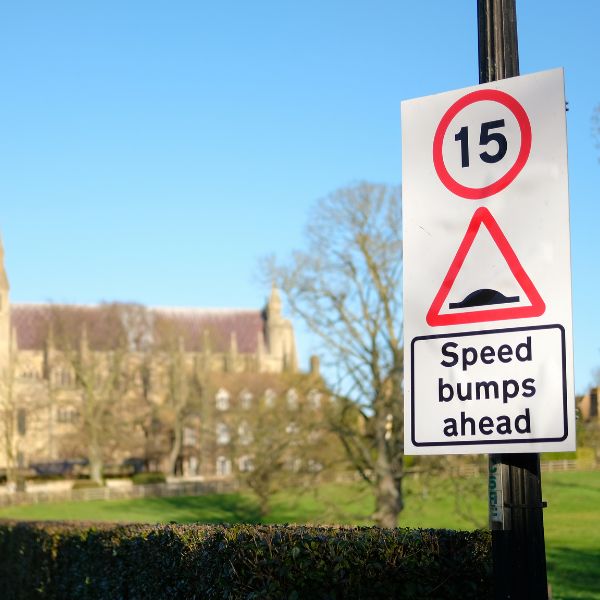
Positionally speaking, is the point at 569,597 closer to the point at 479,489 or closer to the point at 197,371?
the point at 479,489

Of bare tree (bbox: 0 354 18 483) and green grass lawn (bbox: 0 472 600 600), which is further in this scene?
bare tree (bbox: 0 354 18 483)

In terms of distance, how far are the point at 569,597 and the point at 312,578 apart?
19.3 metres

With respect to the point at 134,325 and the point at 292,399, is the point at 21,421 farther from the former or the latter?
the point at 292,399

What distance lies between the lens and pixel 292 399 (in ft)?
123

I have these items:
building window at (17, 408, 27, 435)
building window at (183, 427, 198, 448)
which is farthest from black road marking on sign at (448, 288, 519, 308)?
building window at (183, 427, 198, 448)

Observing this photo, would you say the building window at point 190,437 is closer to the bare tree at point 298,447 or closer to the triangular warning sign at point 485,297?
the bare tree at point 298,447

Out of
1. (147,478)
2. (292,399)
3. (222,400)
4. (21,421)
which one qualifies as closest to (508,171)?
(292,399)

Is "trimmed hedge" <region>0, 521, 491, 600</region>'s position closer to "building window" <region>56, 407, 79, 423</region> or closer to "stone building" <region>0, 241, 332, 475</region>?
"stone building" <region>0, 241, 332, 475</region>

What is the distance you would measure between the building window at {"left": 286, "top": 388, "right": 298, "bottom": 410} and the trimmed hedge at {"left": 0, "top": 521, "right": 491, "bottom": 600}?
24.1m

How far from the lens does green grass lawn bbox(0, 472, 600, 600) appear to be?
30.8 m

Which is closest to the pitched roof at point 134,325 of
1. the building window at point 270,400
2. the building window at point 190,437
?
the building window at point 190,437

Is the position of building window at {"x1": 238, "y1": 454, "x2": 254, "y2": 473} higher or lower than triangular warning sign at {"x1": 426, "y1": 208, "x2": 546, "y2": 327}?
lower

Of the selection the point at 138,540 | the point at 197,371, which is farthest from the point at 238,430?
the point at 138,540

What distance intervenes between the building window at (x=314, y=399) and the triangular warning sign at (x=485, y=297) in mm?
30170
